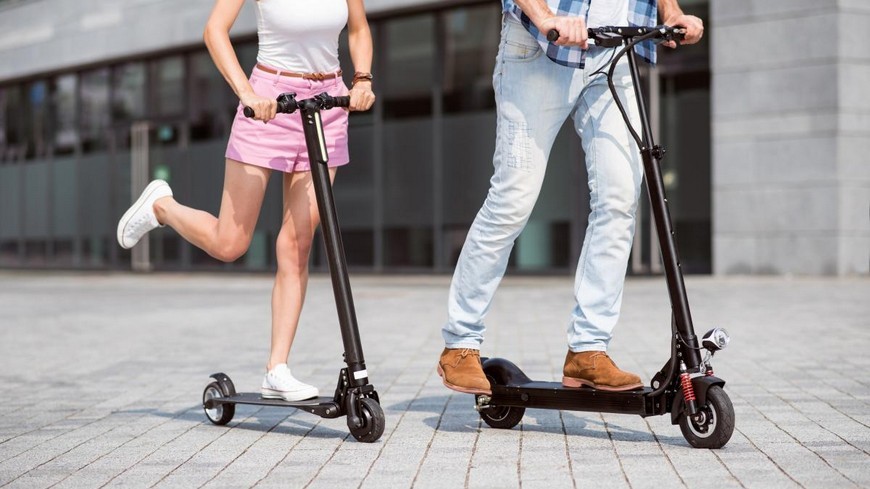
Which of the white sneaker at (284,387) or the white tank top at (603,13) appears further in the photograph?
the white sneaker at (284,387)

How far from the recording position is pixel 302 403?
4484mm

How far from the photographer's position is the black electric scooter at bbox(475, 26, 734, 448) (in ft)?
13.0

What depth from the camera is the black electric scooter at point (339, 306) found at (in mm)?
4270

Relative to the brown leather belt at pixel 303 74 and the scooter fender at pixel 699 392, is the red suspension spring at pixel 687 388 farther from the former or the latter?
the brown leather belt at pixel 303 74

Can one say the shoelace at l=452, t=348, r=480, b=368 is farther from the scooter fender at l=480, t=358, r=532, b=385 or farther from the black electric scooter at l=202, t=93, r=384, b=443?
the black electric scooter at l=202, t=93, r=384, b=443

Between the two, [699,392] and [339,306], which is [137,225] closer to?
[339,306]

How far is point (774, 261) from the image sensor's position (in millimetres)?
15961

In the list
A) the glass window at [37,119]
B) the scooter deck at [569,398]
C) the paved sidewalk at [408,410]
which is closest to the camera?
the paved sidewalk at [408,410]

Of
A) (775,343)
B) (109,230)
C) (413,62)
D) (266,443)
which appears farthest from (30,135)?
(266,443)

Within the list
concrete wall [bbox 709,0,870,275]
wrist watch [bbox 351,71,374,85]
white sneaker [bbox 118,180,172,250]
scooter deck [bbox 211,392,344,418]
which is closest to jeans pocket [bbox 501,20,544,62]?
wrist watch [bbox 351,71,374,85]

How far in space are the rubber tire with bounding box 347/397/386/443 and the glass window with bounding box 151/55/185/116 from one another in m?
20.1

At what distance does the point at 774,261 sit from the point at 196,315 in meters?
7.75

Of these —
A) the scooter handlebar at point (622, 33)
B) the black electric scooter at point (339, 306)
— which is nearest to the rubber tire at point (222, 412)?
the black electric scooter at point (339, 306)

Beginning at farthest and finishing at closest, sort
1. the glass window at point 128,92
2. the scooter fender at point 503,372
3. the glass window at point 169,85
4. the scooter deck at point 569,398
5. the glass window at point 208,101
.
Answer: the glass window at point 128,92 < the glass window at point 169,85 < the glass window at point 208,101 < the scooter fender at point 503,372 < the scooter deck at point 569,398
